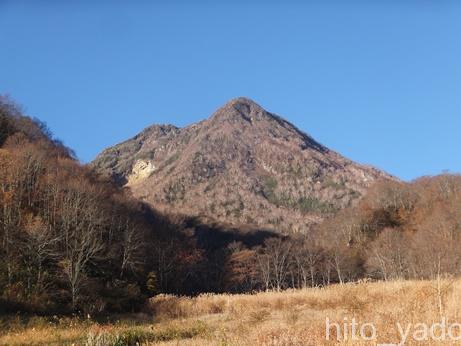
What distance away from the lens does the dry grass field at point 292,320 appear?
29.4 ft

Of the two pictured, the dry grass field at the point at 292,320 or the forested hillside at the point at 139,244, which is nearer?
the dry grass field at the point at 292,320

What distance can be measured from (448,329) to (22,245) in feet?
134

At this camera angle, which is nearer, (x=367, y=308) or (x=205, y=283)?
A: (x=367, y=308)

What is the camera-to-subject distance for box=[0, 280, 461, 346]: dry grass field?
29.4 ft

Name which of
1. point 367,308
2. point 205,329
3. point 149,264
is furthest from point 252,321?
point 149,264

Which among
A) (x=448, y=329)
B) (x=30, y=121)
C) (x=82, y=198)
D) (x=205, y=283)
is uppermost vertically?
(x=30, y=121)

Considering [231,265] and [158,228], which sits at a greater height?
[158,228]

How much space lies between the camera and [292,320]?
15016 millimetres

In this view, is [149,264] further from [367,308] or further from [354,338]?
[354,338]

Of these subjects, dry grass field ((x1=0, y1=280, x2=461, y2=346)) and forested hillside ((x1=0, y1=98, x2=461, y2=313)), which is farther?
forested hillside ((x1=0, y1=98, x2=461, y2=313))

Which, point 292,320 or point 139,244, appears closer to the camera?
point 292,320

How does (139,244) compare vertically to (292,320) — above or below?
above

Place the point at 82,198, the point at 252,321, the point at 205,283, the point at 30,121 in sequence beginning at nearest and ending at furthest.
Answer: the point at 252,321, the point at 82,198, the point at 205,283, the point at 30,121

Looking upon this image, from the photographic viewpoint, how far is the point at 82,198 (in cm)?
5859
